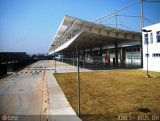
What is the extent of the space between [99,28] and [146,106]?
22715 mm

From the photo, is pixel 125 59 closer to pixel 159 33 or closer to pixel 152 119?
pixel 159 33

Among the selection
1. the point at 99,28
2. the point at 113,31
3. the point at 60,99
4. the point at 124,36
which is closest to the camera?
the point at 60,99

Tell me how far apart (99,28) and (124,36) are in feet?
23.5

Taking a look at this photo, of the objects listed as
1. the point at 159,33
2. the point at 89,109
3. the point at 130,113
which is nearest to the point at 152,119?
the point at 130,113

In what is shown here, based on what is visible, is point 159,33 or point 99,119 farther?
point 159,33

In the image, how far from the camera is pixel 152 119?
7.49 m

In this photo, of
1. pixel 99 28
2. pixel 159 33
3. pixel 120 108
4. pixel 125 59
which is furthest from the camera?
pixel 125 59

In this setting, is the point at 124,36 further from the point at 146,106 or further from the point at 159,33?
the point at 146,106

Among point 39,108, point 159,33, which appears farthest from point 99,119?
point 159,33

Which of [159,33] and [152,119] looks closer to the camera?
[152,119]

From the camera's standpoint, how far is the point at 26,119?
816 cm

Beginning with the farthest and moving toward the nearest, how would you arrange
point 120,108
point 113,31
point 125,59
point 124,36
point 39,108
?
point 125,59, point 124,36, point 113,31, point 39,108, point 120,108

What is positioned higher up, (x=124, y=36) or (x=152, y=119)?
(x=124, y=36)

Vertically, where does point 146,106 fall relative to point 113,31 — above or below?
below
